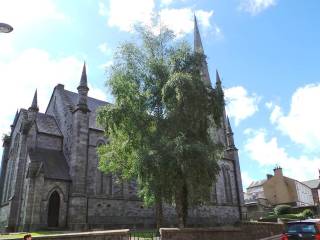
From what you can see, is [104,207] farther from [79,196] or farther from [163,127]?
[163,127]

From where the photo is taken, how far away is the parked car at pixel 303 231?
1250cm

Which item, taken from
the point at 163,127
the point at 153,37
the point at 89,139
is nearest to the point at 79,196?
the point at 89,139

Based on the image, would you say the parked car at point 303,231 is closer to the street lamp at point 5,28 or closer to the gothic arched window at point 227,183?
the street lamp at point 5,28

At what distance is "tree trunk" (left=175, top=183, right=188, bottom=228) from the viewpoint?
60.7 feet

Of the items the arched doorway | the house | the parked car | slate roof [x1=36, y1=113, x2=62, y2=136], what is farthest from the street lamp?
the house

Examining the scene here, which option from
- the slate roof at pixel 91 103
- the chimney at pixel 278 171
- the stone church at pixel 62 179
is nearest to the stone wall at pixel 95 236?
the stone church at pixel 62 179

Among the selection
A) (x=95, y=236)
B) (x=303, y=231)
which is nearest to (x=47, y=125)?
(x=95, y=236)

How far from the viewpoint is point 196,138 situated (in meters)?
19.8

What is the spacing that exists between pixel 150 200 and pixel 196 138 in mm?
4980

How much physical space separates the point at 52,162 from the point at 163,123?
14241 millimetres

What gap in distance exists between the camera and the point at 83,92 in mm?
30250

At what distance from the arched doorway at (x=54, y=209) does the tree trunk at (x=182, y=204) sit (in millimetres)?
12931

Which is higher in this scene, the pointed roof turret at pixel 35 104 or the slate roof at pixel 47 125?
the pointed roof turret at pixel 35 104

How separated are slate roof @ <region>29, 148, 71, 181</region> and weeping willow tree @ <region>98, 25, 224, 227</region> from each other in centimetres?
626
